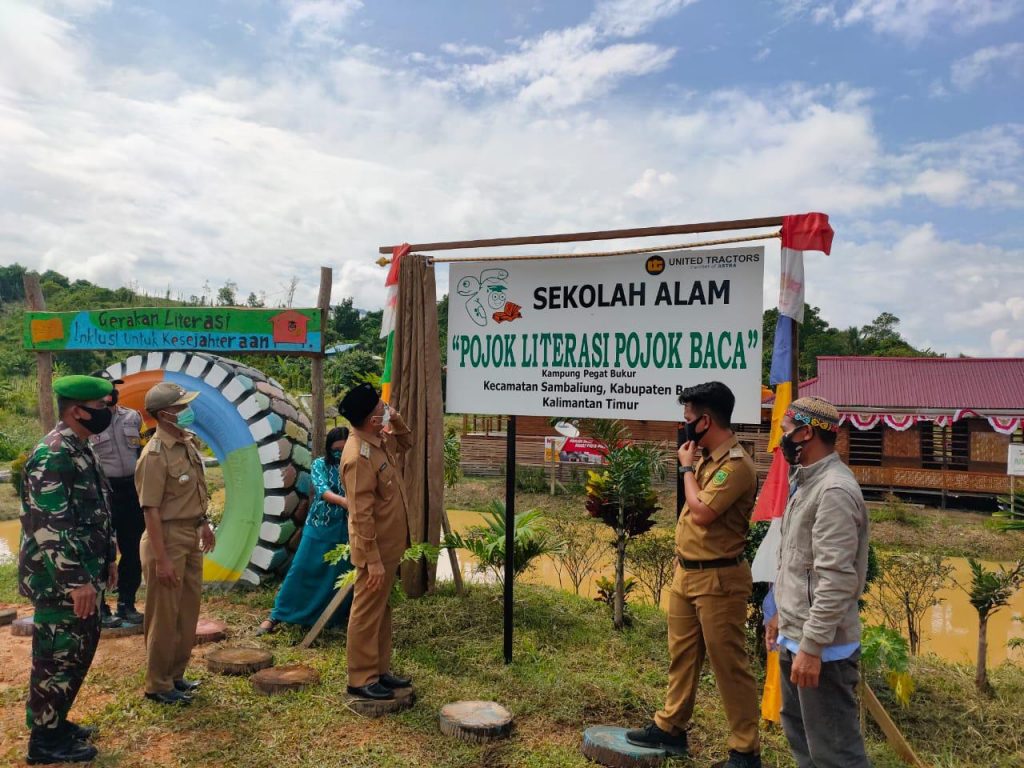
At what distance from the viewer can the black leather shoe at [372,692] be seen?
366 centimetres

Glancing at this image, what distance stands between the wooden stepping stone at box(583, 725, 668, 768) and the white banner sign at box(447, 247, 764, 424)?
5.11 feet

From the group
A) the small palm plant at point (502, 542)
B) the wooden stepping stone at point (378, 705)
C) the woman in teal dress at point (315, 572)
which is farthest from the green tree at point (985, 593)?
the woman in teal dress at point (315, 572)

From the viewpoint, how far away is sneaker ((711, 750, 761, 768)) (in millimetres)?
2920

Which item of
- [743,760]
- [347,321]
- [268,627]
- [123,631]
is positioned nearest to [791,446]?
[743,760]

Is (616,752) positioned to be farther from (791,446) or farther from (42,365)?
(42,365)

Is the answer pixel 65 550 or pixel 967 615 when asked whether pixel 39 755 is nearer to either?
pixel 65 550

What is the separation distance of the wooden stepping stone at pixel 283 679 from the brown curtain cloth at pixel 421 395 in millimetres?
1113

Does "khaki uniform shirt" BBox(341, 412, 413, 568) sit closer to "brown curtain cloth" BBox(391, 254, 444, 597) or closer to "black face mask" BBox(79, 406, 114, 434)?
"brown curtain cloth" BBox(391, 254, 444, 597)

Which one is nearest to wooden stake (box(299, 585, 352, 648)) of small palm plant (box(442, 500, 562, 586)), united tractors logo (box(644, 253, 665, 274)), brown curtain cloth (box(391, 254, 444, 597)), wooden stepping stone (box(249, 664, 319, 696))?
wooden stepping stone (box(249, 664, 319, 696))

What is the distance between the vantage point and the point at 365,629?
12.0 feet

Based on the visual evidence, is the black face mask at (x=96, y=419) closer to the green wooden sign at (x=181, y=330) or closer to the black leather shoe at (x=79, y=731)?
the black leather shoe at (x=79, y=731)

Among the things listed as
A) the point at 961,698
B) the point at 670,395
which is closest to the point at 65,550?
the point at 670,395

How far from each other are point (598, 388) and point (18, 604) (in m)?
5.02

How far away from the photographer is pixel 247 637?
4.80 m
